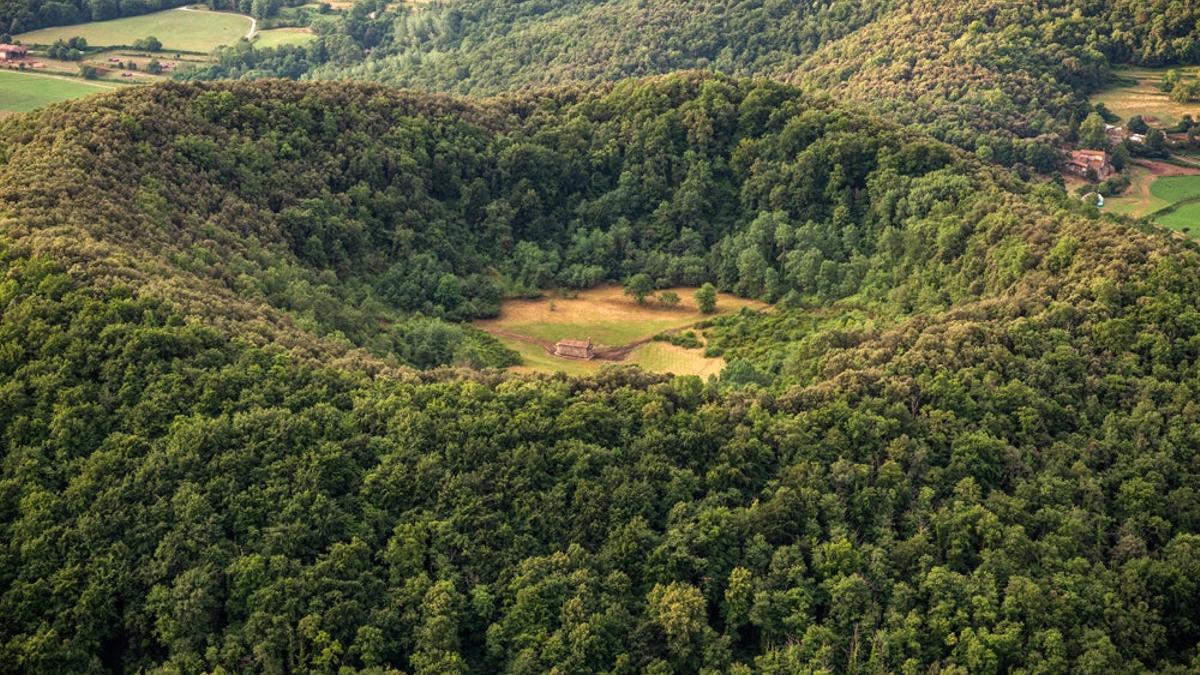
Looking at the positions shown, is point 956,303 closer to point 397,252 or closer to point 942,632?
point 942,632

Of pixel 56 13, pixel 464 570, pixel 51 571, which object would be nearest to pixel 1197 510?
pixel 464 570

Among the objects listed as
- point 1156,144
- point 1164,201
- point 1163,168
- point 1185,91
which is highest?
point 1185,91

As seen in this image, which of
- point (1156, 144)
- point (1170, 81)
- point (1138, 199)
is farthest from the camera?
point (1170, 81)

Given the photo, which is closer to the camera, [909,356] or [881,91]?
[909,356]

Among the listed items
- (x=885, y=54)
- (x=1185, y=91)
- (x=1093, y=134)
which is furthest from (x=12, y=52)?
(x=1185, y=91)

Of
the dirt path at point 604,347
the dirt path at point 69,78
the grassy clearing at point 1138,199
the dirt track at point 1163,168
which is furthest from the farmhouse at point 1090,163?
the dirt path at point 69,78

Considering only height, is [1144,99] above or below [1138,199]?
above

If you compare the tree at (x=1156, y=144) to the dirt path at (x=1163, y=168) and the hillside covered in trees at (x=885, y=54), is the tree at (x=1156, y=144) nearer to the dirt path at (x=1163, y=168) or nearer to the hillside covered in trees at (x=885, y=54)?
the dirt path at (x=1163, y=168)

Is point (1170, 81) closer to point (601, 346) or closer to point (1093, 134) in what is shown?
point (1093, 134)
